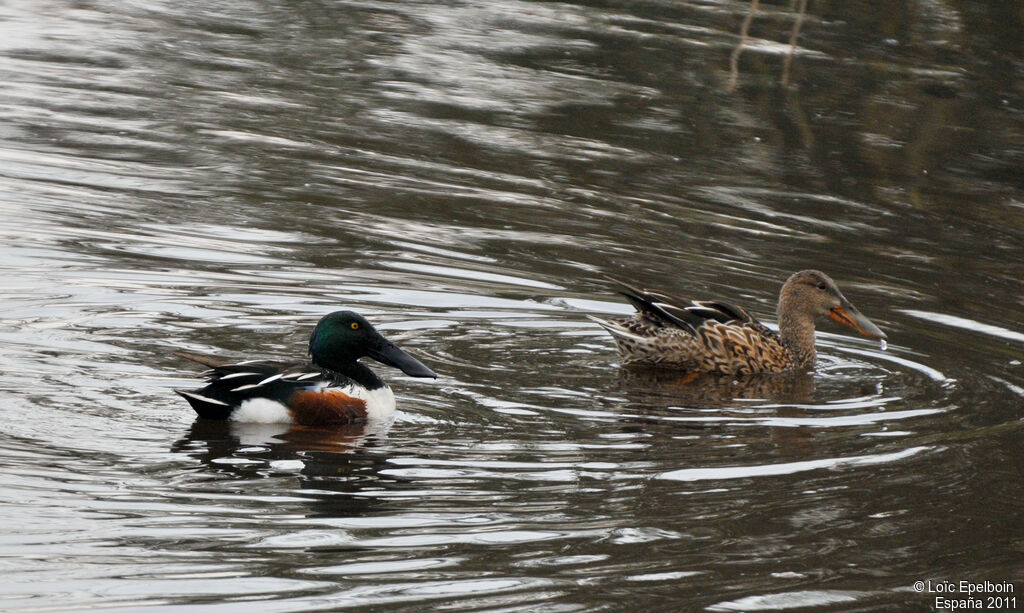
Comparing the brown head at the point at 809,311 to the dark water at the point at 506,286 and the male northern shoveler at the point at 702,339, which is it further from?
the dark water at the point at 506,286

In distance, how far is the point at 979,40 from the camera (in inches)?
787

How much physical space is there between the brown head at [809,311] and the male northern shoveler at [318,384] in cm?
284

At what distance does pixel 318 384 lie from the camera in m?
8.30

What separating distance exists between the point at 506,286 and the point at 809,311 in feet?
6.75

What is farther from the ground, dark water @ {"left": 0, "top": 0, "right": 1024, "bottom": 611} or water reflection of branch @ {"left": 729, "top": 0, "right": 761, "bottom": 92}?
water reflection of branch @ {"left": 729, "top": 0, "right": 761, "bottom": 92}

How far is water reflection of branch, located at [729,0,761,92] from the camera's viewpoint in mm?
17797

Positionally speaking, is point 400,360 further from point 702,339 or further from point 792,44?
point 792,44

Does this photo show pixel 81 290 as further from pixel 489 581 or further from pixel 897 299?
pixel 897 299

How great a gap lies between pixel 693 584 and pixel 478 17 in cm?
1491

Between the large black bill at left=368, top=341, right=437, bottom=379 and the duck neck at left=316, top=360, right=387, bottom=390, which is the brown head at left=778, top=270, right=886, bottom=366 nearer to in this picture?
the large black bill at left=368, top=341, right=437, bottom=379

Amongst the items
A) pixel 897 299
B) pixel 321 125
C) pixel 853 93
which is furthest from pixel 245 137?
pixel 853 93

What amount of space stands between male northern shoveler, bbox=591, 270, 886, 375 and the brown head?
0.5 inches

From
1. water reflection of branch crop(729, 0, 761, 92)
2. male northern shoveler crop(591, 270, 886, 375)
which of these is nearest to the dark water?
water reflection of branch crop(729, 0, 761, 92)

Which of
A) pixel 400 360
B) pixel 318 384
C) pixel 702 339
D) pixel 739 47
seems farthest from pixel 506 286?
pixel 739 47
